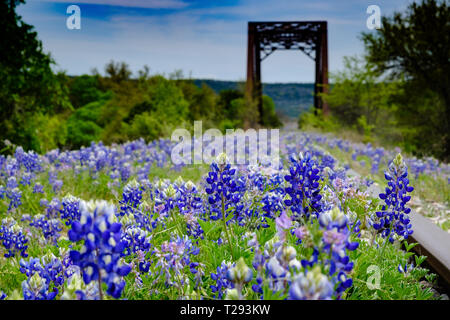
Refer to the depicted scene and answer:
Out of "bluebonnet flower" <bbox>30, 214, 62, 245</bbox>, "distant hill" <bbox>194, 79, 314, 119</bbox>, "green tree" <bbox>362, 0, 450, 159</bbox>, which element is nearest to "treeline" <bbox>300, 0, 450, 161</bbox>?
"green tree" <bbox>362, 0, 450, 159</bbox>

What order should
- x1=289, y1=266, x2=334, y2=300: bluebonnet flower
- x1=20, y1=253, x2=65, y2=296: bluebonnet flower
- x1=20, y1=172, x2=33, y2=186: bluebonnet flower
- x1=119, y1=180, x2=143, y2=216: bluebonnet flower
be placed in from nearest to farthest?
x1=289, y1=266, x2=334, y2=300: bluebonnet flower, x1=20, y1=253, x2=65, y2=296: bluebonnet flower, x1=119, y1=180, x2=143, y2=216: bluebonnet flower, x1=20, y1=172, x2=33, y2=186: bluebonnet flower

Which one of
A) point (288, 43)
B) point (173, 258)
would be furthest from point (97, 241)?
point (288, 43)

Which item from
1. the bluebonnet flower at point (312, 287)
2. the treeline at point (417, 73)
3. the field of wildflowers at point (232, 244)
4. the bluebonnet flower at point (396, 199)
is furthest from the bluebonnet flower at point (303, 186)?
the treeline at point (417, 73)

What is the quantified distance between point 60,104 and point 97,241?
64.1ft

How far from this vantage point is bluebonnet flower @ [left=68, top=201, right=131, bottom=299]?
1363mm

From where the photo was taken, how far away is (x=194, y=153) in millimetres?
9680

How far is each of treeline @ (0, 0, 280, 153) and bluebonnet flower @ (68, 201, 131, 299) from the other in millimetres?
6961

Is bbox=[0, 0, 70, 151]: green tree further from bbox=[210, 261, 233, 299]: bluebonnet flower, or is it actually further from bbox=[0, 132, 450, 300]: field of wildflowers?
bbox=[210, 261, 233, 299]: bluebonnet flower

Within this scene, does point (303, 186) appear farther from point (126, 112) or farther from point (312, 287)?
point (126, 112)

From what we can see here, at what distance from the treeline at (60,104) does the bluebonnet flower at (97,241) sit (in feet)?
22.8

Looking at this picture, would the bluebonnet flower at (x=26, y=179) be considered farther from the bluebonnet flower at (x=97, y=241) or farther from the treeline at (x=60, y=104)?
the bluebonnet flower at (x=97, y=241)

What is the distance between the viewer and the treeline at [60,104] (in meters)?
11.9

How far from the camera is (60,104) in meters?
19.3

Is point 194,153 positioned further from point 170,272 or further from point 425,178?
point 170,272
